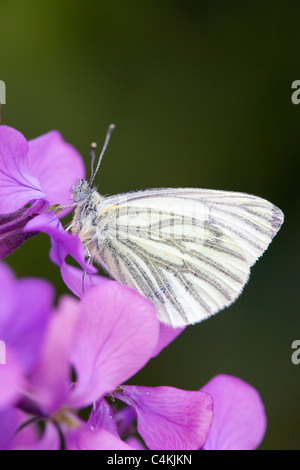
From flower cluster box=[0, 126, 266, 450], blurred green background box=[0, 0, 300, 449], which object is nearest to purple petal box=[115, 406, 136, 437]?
flower cluster box=[0, 126, 266, 450]

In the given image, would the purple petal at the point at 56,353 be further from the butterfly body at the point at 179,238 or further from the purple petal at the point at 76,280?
the butterfly body at the point at 179,238

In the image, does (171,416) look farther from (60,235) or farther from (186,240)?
(186,240)

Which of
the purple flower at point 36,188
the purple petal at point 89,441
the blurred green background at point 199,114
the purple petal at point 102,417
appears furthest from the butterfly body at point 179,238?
the blurred green background at point 199,114

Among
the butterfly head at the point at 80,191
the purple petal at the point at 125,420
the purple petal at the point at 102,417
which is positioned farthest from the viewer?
the butterfly head at the point at 80,191

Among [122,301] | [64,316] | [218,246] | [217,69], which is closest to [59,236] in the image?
[122,301]

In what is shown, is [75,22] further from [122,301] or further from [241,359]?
[122,301]

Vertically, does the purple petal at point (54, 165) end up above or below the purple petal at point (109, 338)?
above

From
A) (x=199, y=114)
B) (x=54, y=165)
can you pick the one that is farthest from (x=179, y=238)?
(x=199, y=114)
